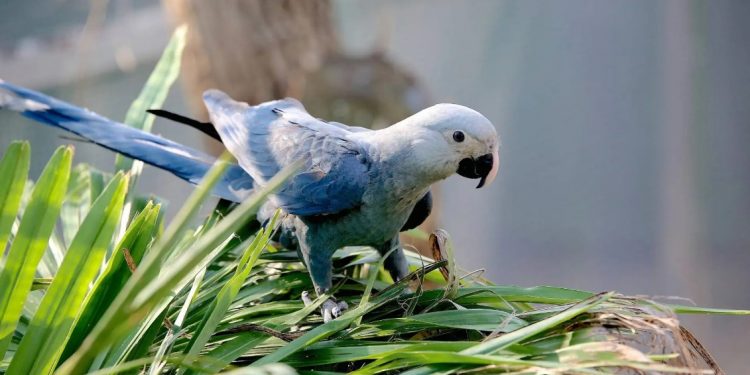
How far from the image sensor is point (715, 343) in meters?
3.57

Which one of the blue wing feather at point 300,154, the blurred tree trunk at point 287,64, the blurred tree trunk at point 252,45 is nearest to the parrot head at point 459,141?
the blue wing feather at point 300,154

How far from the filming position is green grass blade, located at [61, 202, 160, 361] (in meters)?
0.82

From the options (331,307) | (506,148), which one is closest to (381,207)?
(331,307)

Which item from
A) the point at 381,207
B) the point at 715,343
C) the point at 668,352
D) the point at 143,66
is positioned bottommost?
the point at 715,343

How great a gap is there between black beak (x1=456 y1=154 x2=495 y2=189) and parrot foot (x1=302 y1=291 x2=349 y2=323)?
0.87 ft

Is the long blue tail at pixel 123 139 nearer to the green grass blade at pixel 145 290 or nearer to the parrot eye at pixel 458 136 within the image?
the parrot eye at pixel 458 136

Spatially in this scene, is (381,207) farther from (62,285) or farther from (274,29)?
(274,29)

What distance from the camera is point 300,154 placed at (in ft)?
4.06

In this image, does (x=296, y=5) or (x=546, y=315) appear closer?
(x=546, y=315)

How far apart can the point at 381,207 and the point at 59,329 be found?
52 cm

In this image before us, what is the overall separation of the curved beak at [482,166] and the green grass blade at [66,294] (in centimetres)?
51

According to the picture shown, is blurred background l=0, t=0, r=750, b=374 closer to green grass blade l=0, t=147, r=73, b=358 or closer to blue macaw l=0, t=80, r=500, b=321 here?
blue macaw l=0, t=80, r=500, b=321

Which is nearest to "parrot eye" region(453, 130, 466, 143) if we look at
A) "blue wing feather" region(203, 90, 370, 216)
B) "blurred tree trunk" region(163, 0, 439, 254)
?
"blue wing feather" region(203, 90, 370, 216)

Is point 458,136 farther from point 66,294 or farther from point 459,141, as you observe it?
point 66,294
